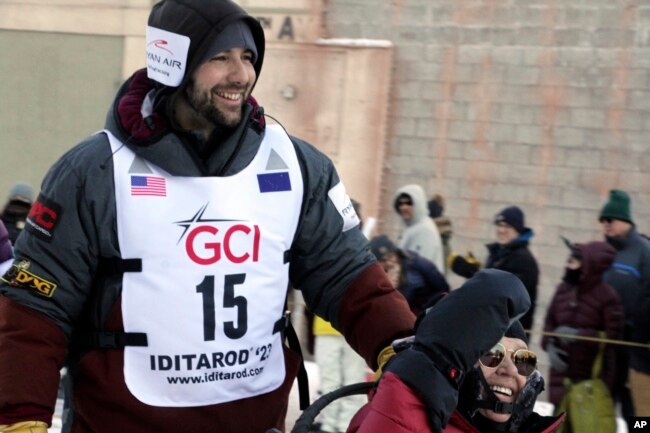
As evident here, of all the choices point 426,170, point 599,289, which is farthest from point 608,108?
point 599,289

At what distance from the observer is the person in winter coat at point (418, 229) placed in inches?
323

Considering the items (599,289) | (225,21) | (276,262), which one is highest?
(225,21)

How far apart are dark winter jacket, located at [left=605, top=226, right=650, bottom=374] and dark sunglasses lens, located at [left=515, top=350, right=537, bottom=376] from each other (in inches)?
161

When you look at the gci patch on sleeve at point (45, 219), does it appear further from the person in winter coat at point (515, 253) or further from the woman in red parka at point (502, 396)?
the person in winter coat at point (515, 253)

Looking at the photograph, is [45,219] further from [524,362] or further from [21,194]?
[21,194]

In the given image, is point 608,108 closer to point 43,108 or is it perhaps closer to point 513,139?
point 513,139

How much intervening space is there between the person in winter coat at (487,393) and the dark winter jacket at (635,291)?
4061 millimetres

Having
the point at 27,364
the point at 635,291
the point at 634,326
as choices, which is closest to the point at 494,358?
the point at 27,364

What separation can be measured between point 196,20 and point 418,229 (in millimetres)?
5430

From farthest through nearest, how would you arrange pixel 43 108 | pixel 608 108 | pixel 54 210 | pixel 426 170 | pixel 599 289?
pixel 43 108, pixel 426 170, pixel 608 108, pixel 599 289, pixel 54 210

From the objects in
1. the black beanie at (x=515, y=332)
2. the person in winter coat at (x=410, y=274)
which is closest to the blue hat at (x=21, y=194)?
the person in winter coat at (x=410, y=274)

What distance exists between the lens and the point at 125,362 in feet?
9.87

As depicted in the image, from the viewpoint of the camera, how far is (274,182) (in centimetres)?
311

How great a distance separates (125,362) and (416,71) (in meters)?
9.70
